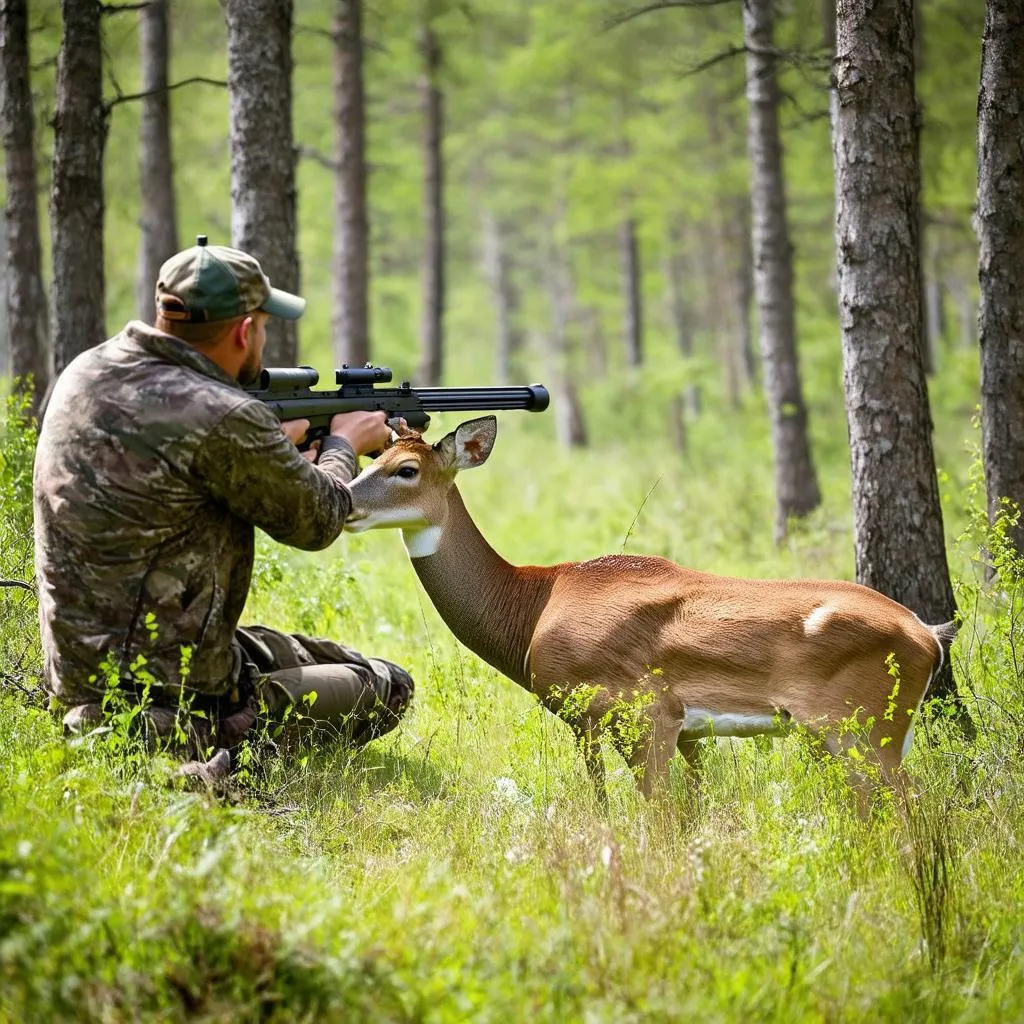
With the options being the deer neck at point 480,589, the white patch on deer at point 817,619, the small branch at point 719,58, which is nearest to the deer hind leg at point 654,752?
the white patch on deer at point 817,619

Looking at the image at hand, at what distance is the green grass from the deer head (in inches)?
30.9

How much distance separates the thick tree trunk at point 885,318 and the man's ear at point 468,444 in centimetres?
192

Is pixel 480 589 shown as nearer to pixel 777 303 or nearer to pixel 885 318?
pixel 885 318

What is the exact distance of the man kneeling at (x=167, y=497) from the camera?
4598 mm

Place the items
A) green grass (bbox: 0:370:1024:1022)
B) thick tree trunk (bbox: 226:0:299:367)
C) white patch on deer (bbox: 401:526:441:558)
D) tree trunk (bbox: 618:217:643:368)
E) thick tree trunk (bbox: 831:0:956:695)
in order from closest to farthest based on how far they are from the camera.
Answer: green grass (bbox: 0:370:1024:1022), white patch on deer (bbox: 401:526:441:558), thick tree trunk (bbox: 831:0:956:695), thick tree trunk (bbox: 226:0:299:367), tree trunk (bbox: 618:217:643:368)

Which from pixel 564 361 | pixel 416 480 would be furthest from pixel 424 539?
pixel 564 361

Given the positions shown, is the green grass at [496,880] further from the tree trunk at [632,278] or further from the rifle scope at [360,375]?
the tree trunk at [632,278]

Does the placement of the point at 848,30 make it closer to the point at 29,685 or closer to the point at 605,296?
the point at 29,685

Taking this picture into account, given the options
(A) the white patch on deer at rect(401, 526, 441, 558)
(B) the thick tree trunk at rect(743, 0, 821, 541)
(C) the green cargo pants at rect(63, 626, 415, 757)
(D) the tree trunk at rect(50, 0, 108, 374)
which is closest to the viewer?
(C) the green cargo pants at rect(63, 626, 415, 757)

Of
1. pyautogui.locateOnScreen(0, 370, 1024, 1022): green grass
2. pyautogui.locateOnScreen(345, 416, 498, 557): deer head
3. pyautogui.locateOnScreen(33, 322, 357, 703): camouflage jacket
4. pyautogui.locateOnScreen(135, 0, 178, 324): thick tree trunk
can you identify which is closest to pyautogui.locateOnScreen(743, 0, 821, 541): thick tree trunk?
pyautogui.locateOnScreen(135, 0, 178, 324): thick tree trunk

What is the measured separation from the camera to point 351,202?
16688mm

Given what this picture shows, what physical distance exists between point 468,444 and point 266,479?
1362 millimetres

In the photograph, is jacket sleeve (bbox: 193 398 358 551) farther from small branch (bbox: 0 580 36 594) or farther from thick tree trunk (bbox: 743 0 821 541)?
thick tree trunk (bbox: 743 0 821 541)

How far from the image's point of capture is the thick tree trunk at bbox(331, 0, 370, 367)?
1661cm
